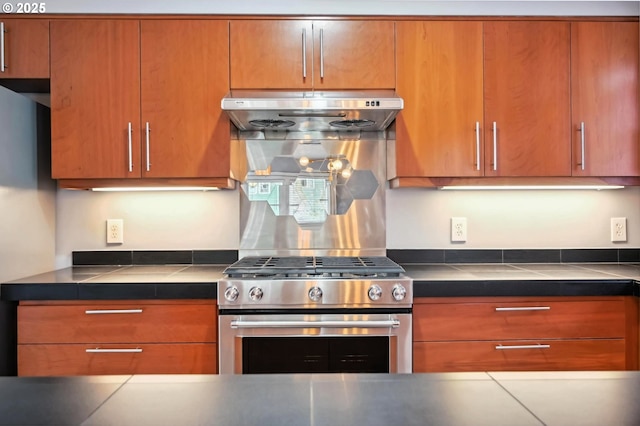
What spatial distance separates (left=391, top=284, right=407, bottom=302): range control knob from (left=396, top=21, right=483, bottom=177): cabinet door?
2.19ft

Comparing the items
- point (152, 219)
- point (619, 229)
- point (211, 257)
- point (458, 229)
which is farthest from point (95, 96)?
point (619, 229)

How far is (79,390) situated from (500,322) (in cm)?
161

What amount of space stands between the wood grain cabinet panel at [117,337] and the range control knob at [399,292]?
0.76 metres

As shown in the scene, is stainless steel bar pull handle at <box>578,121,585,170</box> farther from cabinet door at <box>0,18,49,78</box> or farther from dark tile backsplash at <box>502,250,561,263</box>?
cabinet door at <box>0,18,49,78</box>

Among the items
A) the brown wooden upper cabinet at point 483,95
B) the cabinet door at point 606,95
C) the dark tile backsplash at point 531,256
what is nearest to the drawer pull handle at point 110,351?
the brown wooden upper cabinet at point 483,95

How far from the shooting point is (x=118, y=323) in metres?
1.76

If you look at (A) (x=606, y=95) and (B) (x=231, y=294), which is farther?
(A) (x=606, y=95)

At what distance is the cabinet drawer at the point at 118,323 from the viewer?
174cm

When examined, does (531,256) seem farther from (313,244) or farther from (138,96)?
(138,96)

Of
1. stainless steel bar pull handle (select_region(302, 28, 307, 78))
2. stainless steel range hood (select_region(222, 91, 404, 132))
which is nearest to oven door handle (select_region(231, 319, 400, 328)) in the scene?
stainless steel range hood (select_region(222, 91, 404, 132))

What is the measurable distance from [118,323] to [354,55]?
1.62 meters

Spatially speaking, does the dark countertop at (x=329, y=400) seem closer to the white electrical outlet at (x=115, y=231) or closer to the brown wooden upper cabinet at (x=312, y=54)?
the brown wooden upper cabinet at (x=312, y=54)

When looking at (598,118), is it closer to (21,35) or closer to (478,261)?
(478,261)

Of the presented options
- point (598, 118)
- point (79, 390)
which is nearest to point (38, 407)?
point (79, 390)
